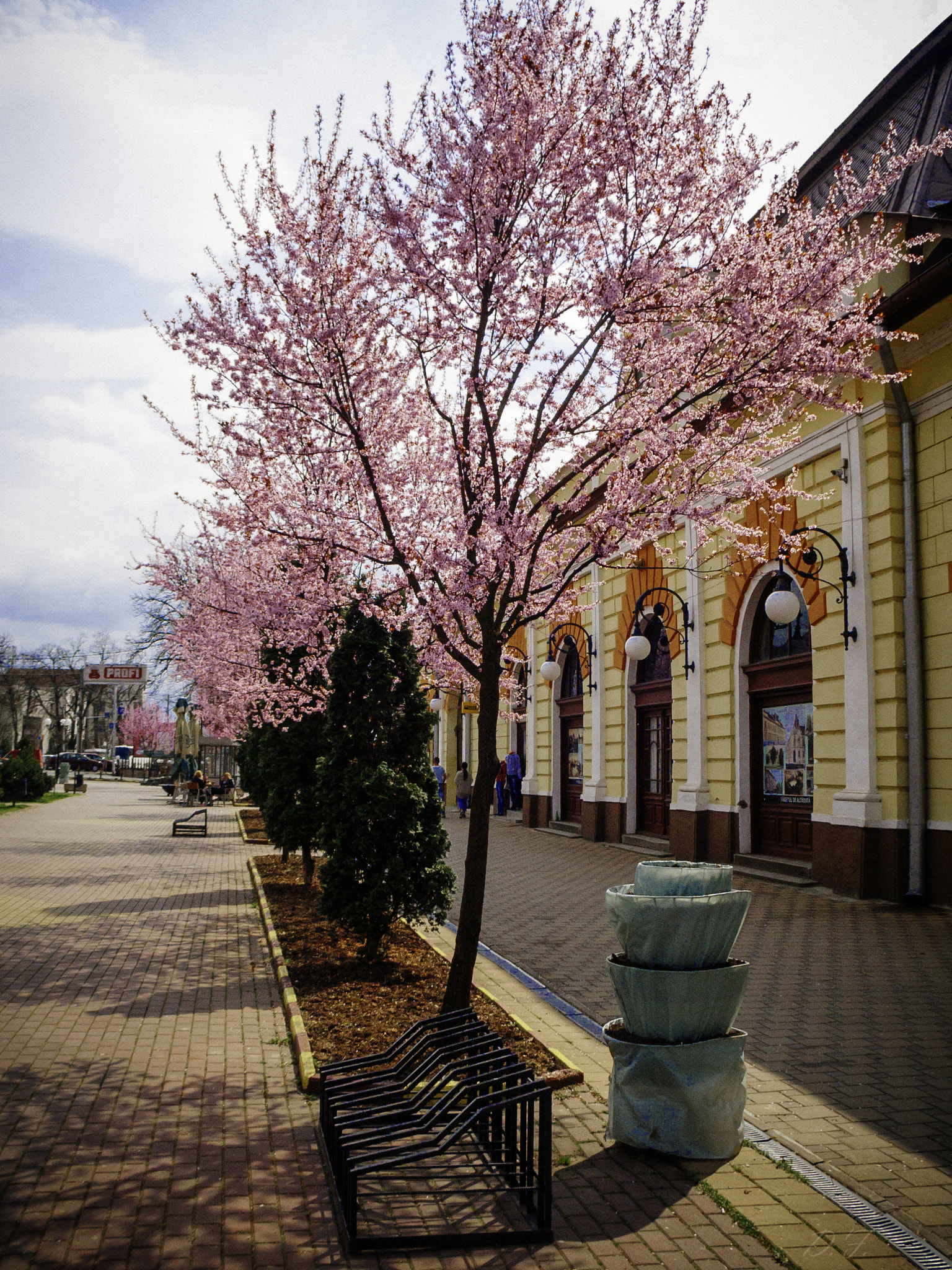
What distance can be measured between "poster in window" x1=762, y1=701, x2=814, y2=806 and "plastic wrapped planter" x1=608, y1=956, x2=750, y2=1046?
31.0 feet

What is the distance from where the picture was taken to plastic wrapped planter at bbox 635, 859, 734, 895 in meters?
4.61

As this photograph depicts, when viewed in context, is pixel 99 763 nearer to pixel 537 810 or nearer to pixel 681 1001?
pixel 537 810

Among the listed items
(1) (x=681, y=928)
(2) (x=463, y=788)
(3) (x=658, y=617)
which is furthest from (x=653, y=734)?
(1) (x=681, y=928)

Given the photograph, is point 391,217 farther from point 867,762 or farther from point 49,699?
point 49,699

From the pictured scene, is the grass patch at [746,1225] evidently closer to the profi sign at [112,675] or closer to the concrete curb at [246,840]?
the concrete curb at [246,840]

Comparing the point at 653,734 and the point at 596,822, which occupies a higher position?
the point at 653,734

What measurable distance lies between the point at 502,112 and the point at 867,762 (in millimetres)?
8644

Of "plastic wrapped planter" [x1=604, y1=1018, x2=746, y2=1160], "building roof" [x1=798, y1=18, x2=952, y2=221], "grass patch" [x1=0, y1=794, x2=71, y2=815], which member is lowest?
"grass patch" [x1=0, y1=794, x2=71, y2=815]

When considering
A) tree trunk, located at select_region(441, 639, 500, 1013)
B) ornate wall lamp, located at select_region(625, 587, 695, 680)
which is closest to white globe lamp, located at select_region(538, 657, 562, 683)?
ornate wall lamp, located at select_region(625, 587, 695, 680)

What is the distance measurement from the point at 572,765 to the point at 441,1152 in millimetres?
19452

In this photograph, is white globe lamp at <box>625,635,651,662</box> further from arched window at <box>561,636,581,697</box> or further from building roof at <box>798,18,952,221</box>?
building roof at <box>798,18,952,221</box>

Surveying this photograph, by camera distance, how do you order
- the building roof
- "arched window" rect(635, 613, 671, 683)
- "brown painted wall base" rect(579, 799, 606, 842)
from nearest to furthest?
the building roof < "arched window" rect(635, 613, 671, 683) < "brown painted wall base" rect(579, 799, 606, 842)

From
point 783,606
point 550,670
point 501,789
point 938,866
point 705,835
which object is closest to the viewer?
point 938,866

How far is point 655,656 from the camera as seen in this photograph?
1845cm
